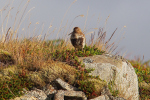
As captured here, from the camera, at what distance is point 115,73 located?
6641 millimetres

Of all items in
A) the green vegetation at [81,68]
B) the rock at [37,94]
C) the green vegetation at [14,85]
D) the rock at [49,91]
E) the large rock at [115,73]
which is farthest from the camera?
the large rock at [115,73]

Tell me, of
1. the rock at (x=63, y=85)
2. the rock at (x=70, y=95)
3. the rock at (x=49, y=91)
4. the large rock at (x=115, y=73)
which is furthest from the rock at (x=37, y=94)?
the large rock at (x=115, y=73)

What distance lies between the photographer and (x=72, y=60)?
6.38 metres

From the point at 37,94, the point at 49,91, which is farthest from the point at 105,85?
the point at 37,94

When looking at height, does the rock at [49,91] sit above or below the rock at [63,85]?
below

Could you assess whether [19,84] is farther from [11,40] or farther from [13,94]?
[11,40]

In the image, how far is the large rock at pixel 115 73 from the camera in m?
6.40

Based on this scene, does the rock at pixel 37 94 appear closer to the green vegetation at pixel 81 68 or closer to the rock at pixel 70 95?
the rock at pixel 70 95

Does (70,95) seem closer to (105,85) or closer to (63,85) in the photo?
(63,85)

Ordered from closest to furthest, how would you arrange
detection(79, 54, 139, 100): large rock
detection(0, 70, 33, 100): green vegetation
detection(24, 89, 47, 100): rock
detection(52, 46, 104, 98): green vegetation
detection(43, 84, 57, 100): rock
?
1. detection(0, 70, 33, 100): green vegetation
2. detection(24, 89, 47, 100): rock
3. detection(43, 84, 57, 100): rock
4. detection(52, 46, 104, 98): green vegetation
5. detection(79, 54, 139, 100): large rock

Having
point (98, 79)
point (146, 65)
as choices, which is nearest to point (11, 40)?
point (98, 79)

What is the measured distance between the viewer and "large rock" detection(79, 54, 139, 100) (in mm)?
6399

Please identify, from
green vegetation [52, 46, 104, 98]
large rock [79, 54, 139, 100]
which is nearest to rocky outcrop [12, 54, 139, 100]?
large rock [79, 54, 139, 100]

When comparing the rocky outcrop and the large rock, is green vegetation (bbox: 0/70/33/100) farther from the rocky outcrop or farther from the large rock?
the large rock
